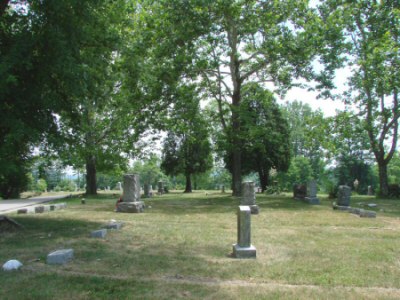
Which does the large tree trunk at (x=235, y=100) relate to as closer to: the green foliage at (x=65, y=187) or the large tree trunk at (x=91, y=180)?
→ the large tree trunk at (x=91, y=180)

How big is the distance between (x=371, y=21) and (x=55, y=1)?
82.3 feet

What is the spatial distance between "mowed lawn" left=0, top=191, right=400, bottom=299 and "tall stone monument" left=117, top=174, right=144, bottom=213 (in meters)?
3.88

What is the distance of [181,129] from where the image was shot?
25.0 metres

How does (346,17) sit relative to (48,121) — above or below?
above

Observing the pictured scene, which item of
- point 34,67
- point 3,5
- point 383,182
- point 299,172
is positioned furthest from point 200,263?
point 299,172

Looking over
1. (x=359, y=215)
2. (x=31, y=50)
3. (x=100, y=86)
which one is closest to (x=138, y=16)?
(x=100, y=86)

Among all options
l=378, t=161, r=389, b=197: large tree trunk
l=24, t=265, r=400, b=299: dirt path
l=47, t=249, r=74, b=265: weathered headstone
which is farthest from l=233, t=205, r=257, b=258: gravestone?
l=378, t=161, r=389, b=197: large tree trunk

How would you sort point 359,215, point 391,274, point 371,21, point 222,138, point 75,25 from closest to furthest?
point 391,274 < point 75,25 < point 359,215 < point 222,138 < point 371,21

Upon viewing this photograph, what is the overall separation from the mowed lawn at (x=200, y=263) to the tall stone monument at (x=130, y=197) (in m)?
3.88

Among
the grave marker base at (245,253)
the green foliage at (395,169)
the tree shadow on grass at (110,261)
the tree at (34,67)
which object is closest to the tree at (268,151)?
the tree at (34,67)

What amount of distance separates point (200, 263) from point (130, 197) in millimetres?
9240

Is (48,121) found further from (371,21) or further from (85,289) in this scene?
(371,21)

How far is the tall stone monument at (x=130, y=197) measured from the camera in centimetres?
1539

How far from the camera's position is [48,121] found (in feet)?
35.0
